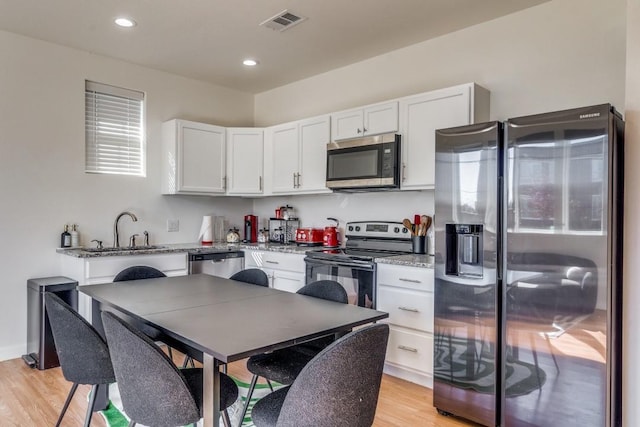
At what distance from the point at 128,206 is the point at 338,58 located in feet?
8.03

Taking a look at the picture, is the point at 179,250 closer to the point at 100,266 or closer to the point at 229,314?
the point at 100,266

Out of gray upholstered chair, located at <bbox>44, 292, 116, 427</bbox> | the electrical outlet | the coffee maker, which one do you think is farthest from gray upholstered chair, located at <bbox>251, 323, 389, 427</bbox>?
the coffee maker

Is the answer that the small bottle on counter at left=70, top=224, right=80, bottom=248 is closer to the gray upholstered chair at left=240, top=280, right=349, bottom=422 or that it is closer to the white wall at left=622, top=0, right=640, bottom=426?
the gray upholstered chair at left=240, top=280, right=349, bottom=422

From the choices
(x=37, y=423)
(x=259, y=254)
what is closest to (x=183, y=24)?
(x=259, y=254)

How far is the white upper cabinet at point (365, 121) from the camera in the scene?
3.36 metres

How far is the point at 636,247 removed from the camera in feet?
6.61

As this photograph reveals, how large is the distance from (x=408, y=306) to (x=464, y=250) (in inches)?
25.8

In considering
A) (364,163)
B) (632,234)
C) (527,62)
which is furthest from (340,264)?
(527,62)

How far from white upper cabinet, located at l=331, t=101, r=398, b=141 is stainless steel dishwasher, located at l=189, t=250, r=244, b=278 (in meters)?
1.50

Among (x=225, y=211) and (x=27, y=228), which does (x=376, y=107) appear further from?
(x=27, y=228)

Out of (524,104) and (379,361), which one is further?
(524,104)

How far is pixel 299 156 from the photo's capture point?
13.4 ft

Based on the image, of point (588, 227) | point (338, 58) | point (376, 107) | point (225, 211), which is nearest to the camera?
point (588, 227)

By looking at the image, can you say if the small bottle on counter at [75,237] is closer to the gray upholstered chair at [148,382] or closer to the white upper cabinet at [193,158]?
the white upper cabinet at [193,158]
